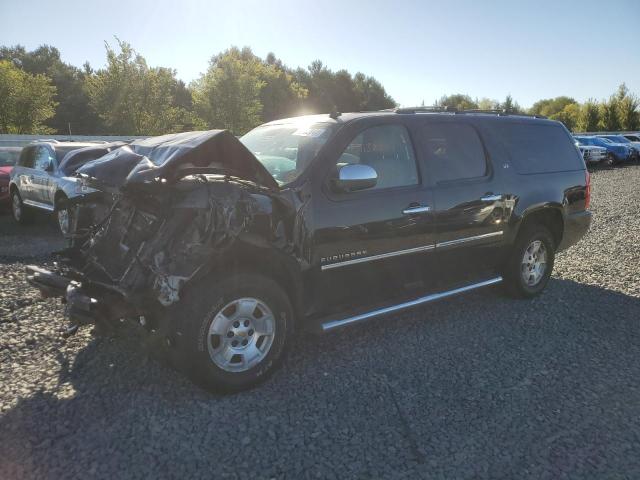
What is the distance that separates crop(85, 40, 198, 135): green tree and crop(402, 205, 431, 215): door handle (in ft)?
115

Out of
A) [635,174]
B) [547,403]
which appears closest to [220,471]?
[547,403]

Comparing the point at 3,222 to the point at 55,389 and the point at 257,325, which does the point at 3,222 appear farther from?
the point at 257,325

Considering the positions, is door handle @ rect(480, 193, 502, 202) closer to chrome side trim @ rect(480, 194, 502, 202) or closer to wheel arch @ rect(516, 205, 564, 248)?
chrome side trim @ rect(480, 194, 502, 202)

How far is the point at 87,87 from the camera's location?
118ft

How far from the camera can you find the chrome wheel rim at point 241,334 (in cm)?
324

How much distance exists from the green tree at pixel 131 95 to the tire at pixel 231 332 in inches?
1396

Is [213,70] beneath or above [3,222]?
above

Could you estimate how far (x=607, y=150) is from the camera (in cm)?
2944

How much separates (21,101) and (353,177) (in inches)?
1481

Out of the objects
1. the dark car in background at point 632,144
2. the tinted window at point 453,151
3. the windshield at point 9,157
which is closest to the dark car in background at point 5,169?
the windshield at point 9,157

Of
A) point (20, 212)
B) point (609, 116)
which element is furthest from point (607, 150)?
point (609, 116)

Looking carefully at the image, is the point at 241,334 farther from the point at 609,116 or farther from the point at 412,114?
the point at 609,116

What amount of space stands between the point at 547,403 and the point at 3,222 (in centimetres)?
1081

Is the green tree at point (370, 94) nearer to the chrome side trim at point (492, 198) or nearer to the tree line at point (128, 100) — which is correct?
the tree line at point (128, 100)
